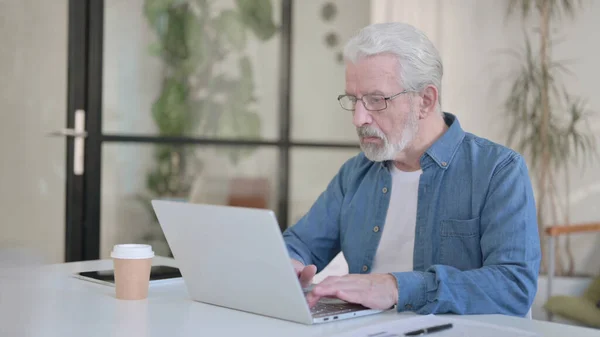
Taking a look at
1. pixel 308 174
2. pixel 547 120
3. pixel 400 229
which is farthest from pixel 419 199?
pixel 547 120

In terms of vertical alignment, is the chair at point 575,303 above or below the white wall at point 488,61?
below

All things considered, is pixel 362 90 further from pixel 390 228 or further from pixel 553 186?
pixel 553 186

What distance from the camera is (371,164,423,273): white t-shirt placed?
193 centimetres

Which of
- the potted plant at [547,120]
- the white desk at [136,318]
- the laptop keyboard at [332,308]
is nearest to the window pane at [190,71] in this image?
the potted plant at [547,120]

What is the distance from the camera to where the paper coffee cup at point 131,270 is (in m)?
1.55

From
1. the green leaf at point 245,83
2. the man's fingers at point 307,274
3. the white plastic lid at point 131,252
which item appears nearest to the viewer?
the white plastic lid at point 131,252

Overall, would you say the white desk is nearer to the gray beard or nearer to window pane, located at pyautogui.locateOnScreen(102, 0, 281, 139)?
the gray beard

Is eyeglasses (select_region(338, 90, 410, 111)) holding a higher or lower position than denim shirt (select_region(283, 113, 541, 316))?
higher

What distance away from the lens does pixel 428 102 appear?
6.49 ft

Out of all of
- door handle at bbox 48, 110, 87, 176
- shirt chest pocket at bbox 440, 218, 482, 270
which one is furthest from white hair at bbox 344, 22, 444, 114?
door handle at bbox 48, 110, 87, 176

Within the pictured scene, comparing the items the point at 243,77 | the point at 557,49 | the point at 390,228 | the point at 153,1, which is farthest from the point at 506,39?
the point at 390,228

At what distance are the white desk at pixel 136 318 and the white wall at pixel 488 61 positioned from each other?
3.56 meters

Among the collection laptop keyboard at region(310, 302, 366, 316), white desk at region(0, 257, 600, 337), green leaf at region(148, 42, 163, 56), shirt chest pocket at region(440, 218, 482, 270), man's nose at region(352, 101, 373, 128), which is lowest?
white desk at region(0, 257, 600, 337)

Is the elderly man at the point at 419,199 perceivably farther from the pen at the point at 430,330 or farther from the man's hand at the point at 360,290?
the pen at the point at 430,330
